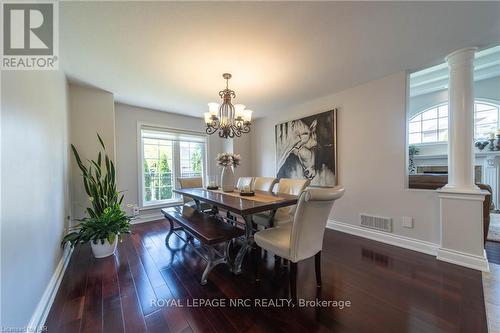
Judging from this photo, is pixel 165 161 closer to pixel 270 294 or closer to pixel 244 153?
pixel 244 153

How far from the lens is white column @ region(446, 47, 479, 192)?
204 centimetres

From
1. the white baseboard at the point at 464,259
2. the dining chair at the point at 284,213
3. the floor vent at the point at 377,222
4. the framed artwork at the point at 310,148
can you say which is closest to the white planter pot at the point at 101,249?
the dining chair at the point at 284,213

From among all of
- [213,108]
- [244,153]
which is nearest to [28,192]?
[213,108]

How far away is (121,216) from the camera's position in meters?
2.37

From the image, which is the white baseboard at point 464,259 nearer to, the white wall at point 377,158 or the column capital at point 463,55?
the white wall at point 377,158

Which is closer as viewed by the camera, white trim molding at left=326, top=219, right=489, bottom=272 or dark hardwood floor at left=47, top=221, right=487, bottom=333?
dark hardwood floor at left=47, top=221, right=487, bottom=333

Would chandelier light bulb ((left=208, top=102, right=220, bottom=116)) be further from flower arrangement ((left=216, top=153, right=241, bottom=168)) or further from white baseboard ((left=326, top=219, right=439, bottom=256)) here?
white baseboard ((left=326, top=219, right=439, bottom=256))

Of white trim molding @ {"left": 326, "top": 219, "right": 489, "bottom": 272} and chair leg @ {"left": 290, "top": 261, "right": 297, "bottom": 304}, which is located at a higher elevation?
chair leg @ {"left": 290, "top": 261, "right": 297, "bottom": 304}

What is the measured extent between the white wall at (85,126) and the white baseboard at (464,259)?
4.87 meters

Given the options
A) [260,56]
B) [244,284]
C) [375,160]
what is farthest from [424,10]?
[244,284]

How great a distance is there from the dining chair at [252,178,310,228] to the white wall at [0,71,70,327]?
2067mm

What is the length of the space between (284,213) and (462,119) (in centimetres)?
234

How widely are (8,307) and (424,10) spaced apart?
11.3 ft

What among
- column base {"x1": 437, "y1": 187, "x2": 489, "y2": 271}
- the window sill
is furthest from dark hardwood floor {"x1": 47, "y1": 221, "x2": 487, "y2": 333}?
the window sill
